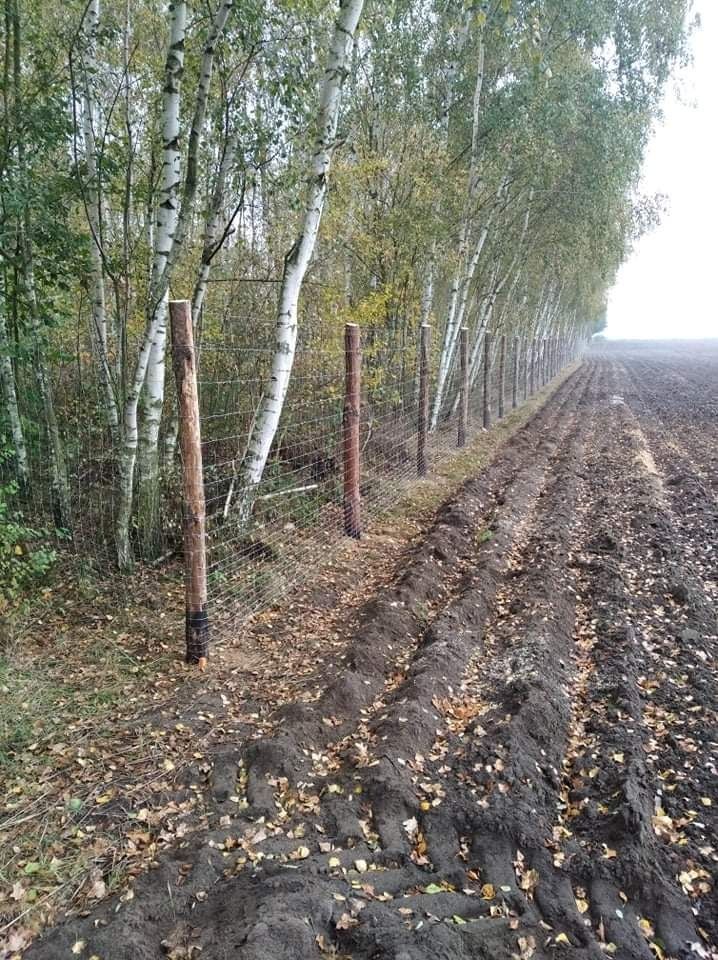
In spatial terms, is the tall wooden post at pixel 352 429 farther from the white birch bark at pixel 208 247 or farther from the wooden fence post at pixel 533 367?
the wooden fence post at pixel 533 367

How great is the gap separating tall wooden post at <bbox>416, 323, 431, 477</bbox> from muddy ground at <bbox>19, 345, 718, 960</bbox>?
12.7 feet

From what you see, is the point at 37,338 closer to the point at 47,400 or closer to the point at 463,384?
the point at 47,400

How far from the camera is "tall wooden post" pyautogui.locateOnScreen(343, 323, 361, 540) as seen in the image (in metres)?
6.33

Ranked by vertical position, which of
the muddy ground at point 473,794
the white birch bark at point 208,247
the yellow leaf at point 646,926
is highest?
the white birch bark at point 208,247

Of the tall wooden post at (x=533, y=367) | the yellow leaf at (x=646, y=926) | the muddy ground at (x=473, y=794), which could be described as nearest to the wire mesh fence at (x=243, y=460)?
the muddy ground at (x=473, y=794)

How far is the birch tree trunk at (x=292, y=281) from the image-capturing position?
17.4 ft

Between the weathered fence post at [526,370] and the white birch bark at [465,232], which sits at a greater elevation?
the white birch bark at [465,232]

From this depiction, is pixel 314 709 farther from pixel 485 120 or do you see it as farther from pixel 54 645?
pixel 485 120

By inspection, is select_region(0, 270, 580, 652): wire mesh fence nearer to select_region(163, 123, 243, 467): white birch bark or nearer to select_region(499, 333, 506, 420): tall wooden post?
select_region(163, 123, 243, 467): white birch bark

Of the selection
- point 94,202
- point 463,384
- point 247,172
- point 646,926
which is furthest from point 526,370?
point 646,926

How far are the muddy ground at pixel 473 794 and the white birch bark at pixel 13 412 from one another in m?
3.32

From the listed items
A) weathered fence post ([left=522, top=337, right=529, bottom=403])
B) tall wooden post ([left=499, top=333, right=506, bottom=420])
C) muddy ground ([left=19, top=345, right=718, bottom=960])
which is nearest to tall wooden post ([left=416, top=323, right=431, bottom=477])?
muddy ground ([left=19, top=345, right=718, bottom=960])

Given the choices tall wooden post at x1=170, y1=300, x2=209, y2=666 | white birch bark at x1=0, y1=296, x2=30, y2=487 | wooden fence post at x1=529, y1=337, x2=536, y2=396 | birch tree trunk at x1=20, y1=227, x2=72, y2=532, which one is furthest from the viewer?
wooden fence post at x1=529, y1=337, x2=536, y2=396

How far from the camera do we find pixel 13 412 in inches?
209
